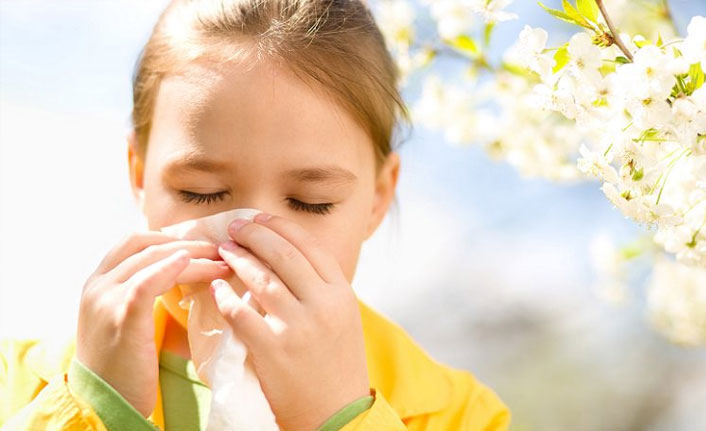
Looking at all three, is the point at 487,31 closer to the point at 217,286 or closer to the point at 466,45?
the point at 466,45

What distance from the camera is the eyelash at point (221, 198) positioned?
3.49 ft

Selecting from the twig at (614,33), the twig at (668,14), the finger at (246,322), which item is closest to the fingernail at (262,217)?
the finger at (246,322)

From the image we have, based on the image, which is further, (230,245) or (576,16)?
(230,245)

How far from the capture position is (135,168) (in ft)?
4.38

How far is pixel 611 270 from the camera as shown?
6.47 ft

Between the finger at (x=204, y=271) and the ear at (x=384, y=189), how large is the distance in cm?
34

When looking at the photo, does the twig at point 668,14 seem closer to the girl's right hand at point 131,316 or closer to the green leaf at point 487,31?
the green leaf at point 487,31

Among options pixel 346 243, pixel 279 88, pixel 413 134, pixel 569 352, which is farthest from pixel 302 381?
pixel 569 352

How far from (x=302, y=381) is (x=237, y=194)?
24cm

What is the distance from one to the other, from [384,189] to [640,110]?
662 mm

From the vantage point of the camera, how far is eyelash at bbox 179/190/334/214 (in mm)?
1064

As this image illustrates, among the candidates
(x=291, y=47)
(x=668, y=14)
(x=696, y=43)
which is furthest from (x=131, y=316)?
(x=668, y=14)

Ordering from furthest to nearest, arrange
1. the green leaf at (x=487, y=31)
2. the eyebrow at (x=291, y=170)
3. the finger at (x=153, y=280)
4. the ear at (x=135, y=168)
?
the ear at (x=135, y=168) < the green leaf at (x=487, y=31) < the eyebrow at (x=291, y=170) < the finger at (x=153, y=280)

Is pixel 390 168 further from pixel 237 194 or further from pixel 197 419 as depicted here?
pixel 197 419
